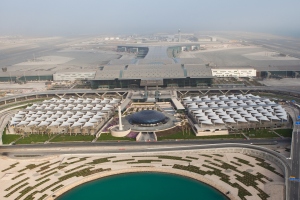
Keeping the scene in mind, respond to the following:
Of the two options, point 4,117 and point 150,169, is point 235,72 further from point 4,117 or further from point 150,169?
point 4,117

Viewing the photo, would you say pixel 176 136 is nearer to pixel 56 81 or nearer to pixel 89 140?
pixel 89 140

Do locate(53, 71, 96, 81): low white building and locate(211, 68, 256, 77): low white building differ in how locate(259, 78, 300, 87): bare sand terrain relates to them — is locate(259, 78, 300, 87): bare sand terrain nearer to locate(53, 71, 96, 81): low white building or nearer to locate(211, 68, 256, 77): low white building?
locate(211, 68, 256, 77): low white building

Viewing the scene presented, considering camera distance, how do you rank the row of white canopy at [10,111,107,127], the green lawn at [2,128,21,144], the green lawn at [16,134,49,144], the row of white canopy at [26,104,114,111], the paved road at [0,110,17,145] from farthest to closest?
the row of white canopy at [26,104,114,111] < the paved road at [0,110,17,145] < the row of white canopy at [10,111,107,127] < the green lawn at [2,128,21,144] < the green lawn at [16,134,49,144]

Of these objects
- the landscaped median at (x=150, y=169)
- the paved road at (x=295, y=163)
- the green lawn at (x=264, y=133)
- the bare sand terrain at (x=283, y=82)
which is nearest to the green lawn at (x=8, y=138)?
the landscaped median at (x=150, y=169)

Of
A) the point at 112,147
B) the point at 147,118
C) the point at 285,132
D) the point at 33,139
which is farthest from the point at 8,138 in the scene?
the point at 285,132

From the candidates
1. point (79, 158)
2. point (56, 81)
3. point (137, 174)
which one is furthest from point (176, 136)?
point (56, 81)

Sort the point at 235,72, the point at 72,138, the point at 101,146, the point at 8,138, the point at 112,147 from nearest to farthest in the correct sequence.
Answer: the point at 112,147
the point at 101,146
the point at 72,138
the point at 8,138
the point at 235,72

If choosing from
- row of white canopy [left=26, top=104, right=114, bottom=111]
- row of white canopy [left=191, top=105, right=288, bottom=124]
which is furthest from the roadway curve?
row of white canopy [left=26, top=104, right=114, bottom=111]

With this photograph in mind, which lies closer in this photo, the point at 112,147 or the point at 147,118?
the point at 112,147
